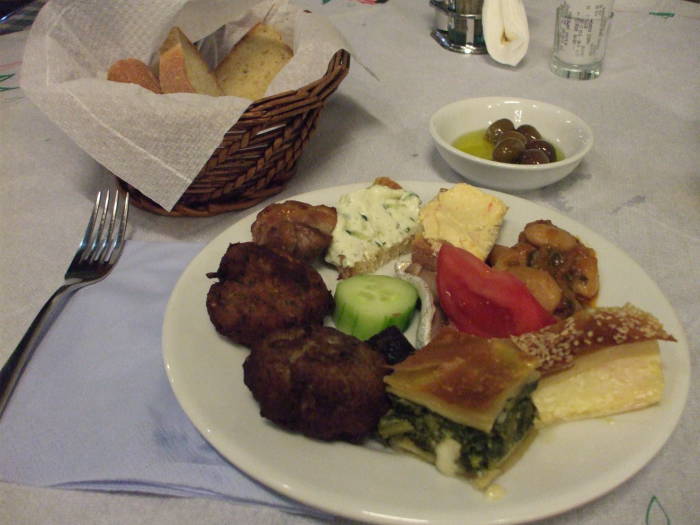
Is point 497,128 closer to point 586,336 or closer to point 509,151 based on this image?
point 509,151

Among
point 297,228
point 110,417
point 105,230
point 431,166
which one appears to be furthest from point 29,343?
point 431,166

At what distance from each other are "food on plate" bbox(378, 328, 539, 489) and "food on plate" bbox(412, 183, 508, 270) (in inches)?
16.5

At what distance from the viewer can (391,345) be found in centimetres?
118

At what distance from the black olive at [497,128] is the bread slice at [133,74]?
3.61 feet

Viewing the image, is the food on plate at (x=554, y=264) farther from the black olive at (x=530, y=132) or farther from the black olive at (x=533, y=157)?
the black olive at (x=530, y=132)

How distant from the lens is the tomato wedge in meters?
1.23

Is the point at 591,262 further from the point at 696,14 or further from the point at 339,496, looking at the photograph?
the point at 696,14

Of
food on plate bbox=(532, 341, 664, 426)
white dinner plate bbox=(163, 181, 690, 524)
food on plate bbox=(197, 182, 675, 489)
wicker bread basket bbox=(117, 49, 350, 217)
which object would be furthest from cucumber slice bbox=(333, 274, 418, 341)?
wicker bread basket bbox=(117, 49, 350, 217)

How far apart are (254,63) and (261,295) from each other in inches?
45.2

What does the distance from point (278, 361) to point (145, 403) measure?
0.34 meters

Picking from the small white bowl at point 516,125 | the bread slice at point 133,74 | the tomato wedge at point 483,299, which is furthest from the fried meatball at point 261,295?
the bread slice at point 133,74

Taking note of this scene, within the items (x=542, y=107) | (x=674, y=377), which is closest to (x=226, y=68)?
(x=542, y=107)

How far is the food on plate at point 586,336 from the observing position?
41.6 inches

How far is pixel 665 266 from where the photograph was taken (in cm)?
159
